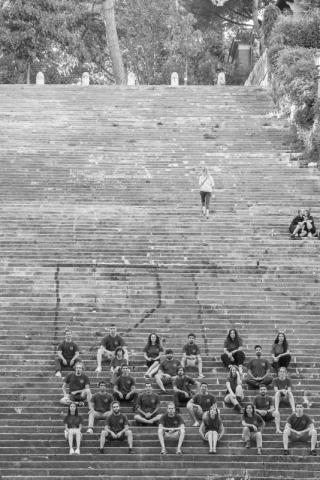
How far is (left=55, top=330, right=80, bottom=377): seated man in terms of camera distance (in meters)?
16.1

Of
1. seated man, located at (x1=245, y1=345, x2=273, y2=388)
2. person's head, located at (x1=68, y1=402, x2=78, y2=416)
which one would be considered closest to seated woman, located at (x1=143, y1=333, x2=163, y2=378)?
seated man, located at (x1=245, y1=345, x2=273, y2=388)

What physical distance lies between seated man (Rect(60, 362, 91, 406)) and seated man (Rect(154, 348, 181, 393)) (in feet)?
3.95

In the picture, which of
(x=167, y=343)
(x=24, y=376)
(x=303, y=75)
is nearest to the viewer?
(x=24, y=376)

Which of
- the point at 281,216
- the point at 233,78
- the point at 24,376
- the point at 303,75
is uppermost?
the point at 233,78

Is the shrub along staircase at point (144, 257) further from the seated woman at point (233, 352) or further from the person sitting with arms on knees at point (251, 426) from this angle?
the seated woman at point (233, 352)

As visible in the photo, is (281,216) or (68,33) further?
(68,33)

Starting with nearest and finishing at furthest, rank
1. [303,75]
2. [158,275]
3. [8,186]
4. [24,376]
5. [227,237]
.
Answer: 1. [24,376]
2. [158,275]
3. [227,237]
4. [8,186]
5. [303,75]

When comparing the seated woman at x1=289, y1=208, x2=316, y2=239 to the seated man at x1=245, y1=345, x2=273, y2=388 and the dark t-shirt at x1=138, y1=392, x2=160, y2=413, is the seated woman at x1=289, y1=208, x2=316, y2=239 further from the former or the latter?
the dark t-shirt at x1=138, y1=392, x2=160, y2=413

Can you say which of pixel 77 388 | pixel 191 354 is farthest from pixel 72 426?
pixel 191 354

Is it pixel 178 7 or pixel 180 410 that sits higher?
pixel 178 7

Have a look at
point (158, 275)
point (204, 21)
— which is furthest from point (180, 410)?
point (204, 21)

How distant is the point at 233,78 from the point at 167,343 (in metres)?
32.1

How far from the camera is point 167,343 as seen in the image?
17.4 m

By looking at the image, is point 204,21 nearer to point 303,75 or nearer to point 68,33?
point 68,33
